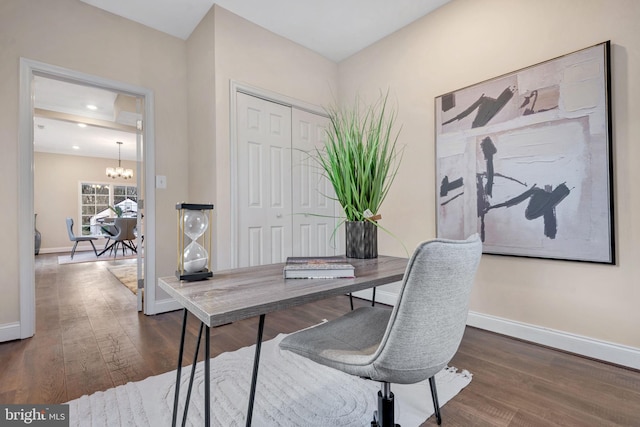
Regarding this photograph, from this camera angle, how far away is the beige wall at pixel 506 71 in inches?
66.8

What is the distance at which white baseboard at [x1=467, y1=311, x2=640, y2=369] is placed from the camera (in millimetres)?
1695

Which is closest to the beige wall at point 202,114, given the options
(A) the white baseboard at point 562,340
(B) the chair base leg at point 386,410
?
(B) the chair base leg at point 386,410

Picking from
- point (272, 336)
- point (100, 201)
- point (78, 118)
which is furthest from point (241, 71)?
point (100, 201)

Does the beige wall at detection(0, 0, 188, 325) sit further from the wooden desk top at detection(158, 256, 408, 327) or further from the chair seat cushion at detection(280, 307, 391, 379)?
the chair seat cushion at detection(280, 307, 391, 379)

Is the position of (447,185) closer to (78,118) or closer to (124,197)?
(78,118)

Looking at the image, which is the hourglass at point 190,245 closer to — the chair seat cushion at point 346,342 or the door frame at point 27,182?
the chair seat cushion at point 346,342

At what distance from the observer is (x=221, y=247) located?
250 centimetres

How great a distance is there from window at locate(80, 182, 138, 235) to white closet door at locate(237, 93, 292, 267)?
693 centimetres

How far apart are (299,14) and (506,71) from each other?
1.76m

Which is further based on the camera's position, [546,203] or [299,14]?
[299,14]

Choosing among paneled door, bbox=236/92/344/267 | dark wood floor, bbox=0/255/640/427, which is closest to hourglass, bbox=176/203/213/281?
dark wood floor, bbox=0/255/640/427

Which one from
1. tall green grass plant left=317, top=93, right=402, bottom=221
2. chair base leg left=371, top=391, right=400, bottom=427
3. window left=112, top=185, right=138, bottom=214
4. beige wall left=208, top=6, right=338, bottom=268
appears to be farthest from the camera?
window left=112, top=185, right=138, bottom=214

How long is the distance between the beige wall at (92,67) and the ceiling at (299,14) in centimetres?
A: 17

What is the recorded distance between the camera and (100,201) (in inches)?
328
